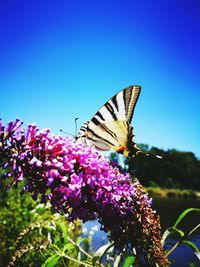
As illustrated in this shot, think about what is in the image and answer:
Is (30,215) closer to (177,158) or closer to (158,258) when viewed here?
(158,258)

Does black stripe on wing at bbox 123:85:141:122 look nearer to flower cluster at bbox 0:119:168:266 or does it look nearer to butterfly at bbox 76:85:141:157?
butterfly at bbox 76:85:141:157

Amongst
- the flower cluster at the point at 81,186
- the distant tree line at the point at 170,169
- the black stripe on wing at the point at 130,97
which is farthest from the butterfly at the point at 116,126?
the distant tree line at the point at 170,169

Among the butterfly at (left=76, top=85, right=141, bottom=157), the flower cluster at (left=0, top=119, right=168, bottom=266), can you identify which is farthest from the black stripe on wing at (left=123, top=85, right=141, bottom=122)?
the flower cluster at (left=0, top=119, right=168, bottom=266)

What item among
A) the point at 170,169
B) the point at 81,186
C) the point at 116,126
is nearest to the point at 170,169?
the point at 170,169

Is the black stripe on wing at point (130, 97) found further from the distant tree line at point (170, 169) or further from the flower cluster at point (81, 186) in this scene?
the distant tree line at point (170, 169)

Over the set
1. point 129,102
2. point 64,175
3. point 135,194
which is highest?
point 129,102

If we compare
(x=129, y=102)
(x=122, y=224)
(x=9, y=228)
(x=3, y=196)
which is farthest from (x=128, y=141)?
(x=3, y=196)
